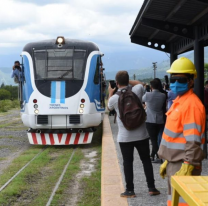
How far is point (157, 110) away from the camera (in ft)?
28.2

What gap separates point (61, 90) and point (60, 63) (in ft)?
2.85

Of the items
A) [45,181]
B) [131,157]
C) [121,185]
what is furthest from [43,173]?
[131,157]

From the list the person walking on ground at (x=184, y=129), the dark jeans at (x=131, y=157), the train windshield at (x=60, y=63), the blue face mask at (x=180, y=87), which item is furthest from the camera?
the train windshield at (x=60, y=63)

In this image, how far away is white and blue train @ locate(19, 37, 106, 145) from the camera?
12625 mm

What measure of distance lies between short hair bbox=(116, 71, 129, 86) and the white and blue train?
668cm

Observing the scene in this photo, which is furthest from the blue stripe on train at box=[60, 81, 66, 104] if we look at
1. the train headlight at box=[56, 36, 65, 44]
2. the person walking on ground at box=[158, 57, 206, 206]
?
the person walking on ground at box=[158, 57, 206, 206]

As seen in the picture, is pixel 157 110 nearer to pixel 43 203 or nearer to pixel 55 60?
pixel 43 203

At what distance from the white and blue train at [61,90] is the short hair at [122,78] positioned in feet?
21.9

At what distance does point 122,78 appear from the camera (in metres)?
5.95

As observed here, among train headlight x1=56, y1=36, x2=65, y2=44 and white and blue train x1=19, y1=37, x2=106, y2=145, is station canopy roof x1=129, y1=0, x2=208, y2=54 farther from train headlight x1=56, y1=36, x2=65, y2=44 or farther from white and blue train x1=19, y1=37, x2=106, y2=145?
train headlight x1=56, y1=36, x2=65, y2=44

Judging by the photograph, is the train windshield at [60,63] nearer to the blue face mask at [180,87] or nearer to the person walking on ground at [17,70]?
the person walking on ground at [17,70]

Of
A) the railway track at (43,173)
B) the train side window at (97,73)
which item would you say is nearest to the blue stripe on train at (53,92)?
the train side window at (97,73)

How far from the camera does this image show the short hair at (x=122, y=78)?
5941mm

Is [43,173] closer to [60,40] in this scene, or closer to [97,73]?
[97,73]
